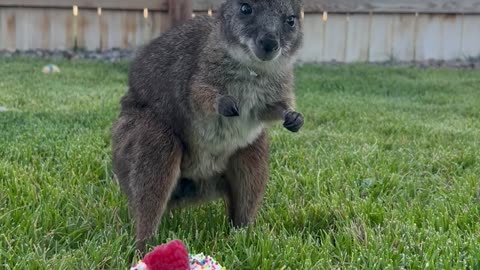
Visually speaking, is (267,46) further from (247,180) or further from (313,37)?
(313,37)

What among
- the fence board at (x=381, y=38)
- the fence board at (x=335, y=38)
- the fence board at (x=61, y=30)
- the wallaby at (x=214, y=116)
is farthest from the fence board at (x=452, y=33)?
the wallaby at (x=214, y=116)

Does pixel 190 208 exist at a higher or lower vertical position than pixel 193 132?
lower

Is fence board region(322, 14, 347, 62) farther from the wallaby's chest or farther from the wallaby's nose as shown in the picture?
the wallaby's nose

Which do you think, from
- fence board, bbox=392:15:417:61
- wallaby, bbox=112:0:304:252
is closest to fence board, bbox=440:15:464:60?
fence board, bbox=392:15:417:61

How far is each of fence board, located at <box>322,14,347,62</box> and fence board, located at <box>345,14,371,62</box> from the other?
7cm

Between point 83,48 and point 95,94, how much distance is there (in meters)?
2.92

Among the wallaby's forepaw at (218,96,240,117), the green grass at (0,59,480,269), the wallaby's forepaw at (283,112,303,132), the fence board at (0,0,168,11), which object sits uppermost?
the fence board at (0,0,168,11)

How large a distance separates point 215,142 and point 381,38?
22.7ft

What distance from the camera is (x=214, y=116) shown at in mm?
2604

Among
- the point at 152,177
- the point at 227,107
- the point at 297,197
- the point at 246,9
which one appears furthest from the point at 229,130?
the point at 297,197

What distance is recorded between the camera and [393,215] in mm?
2795

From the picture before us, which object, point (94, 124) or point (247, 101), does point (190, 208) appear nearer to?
point (247, 101)

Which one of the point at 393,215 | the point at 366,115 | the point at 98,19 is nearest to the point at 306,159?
the point at 393,215

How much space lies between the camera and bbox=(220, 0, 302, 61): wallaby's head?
8.20 feet
